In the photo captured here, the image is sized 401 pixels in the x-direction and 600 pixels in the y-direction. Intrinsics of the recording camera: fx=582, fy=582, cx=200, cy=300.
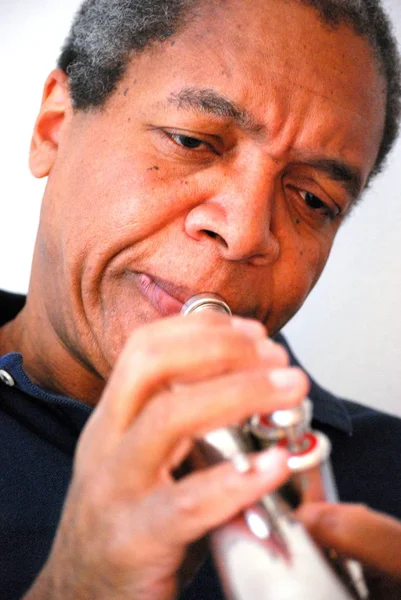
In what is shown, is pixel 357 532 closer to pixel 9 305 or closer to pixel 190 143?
pixel 190 143

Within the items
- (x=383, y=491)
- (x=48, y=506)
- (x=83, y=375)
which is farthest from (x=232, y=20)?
(x=383, y=491)

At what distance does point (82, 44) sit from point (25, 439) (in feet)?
2.61

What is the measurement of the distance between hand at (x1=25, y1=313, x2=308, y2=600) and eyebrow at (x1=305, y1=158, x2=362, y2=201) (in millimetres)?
554

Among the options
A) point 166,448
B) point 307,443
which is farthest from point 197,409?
point 307,443

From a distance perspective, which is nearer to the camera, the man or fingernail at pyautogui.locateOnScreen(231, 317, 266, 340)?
fingernail at pyautogui.locateOnScreen(231, 317, 266, 340)

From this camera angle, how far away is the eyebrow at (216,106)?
88cm

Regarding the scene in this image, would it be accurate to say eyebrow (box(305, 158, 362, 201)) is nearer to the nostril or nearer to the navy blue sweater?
the nostril

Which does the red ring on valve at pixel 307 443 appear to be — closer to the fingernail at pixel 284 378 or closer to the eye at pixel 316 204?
the fingernail at pixel 284 378

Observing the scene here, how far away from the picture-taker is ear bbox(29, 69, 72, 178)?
115 cm

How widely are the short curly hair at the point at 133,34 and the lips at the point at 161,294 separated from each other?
36 centimetres

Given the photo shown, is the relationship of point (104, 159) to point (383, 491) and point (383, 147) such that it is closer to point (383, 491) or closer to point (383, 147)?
point (383, 147)

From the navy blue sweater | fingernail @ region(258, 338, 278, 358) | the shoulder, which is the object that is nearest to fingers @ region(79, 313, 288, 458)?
fingernail @ region(258, 338, 278, 358)

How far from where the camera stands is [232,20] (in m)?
0.94

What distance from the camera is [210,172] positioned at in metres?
0.89
